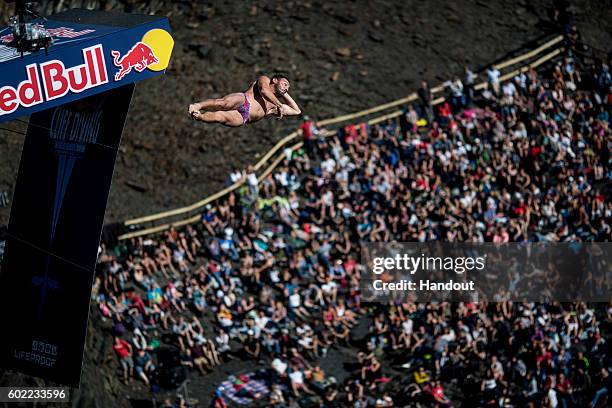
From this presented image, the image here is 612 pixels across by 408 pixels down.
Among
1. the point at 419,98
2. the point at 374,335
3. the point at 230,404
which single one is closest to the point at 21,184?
the point at 230,404

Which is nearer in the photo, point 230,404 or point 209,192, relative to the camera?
point 230,404

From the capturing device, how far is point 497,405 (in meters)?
29.2

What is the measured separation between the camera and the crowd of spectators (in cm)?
2969

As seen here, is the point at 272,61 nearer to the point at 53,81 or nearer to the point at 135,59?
the point at 135,59

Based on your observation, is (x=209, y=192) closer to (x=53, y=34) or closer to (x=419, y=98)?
(x=419, y=98)

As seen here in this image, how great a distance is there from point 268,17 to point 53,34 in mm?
23982

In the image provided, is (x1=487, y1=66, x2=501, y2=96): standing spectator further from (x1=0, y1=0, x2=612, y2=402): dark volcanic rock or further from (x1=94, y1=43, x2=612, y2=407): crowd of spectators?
(x1=0, y1=0, x2=612, y2=402): dark volcanic rock

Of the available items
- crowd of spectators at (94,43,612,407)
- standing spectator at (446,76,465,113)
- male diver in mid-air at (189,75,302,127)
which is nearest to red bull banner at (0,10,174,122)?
male diver in mid-air at (189,75,302,127)

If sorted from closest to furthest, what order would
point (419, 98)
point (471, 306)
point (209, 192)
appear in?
point (471, 306), point (209, 192), point (419, 98)

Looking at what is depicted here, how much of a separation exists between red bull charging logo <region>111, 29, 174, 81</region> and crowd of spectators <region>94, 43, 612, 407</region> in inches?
502

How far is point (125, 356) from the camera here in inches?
1172

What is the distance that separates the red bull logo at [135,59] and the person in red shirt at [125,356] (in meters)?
13.1

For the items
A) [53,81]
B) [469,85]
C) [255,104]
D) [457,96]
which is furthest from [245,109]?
[469,85]

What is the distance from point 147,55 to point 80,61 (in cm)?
118
